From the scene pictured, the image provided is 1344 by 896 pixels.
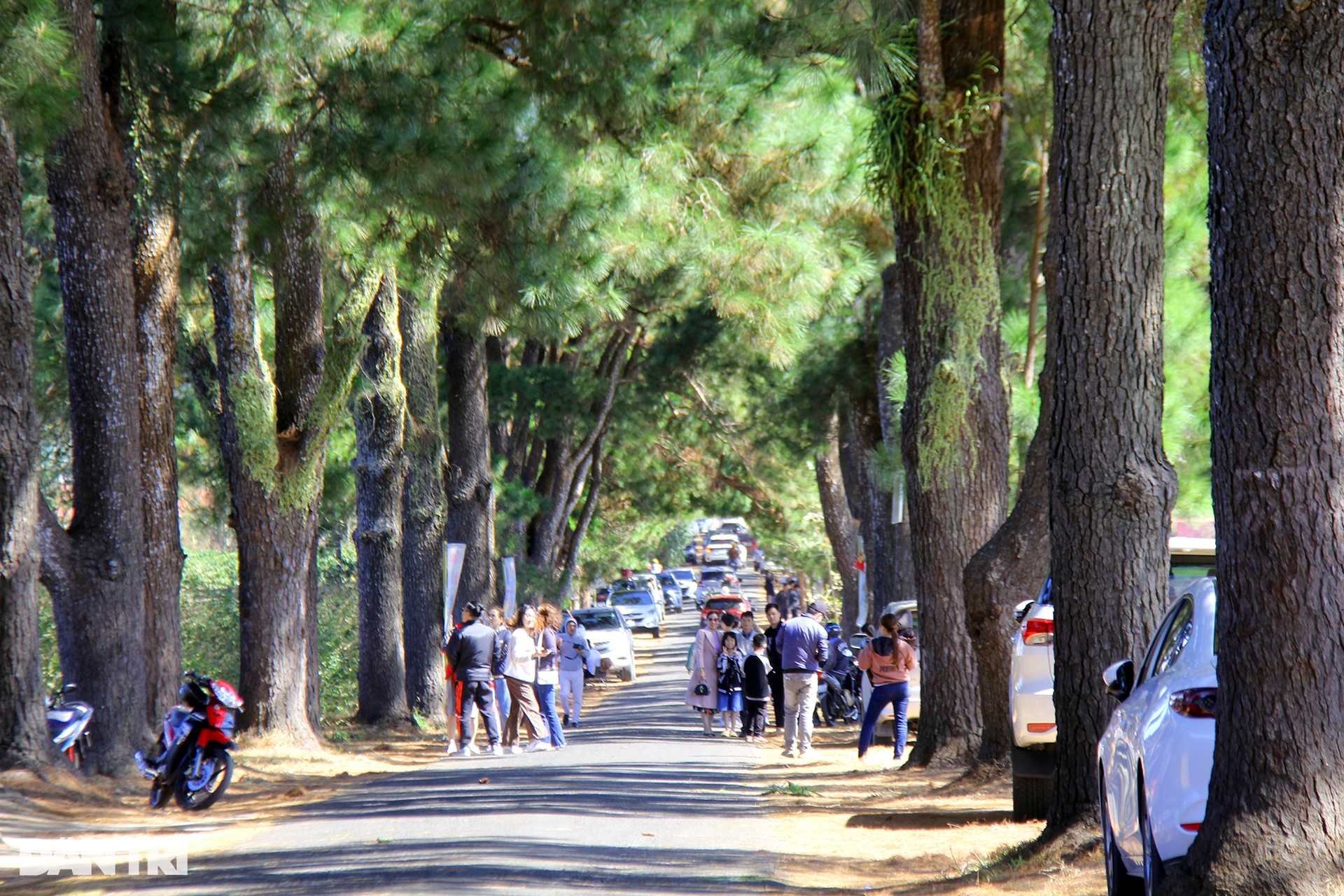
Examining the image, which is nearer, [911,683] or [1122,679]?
[1122,679]

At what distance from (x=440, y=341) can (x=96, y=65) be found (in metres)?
13.3

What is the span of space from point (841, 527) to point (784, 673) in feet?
55.9

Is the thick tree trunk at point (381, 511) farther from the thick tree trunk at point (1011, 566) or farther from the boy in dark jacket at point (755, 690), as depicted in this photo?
the thick tree trunk at point (1011, 566)

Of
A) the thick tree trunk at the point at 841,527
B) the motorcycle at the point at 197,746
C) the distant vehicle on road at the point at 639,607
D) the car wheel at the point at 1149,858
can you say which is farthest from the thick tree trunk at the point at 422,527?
the distant vehicle on road at the point at 639,607

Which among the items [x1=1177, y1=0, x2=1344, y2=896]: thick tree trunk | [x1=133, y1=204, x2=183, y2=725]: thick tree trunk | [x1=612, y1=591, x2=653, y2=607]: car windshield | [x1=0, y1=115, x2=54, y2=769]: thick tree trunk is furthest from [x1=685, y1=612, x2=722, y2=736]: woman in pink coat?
[x1=612, y1=591, x2=653, y2=607]: car windshield

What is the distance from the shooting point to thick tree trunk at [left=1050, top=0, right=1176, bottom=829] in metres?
7.84

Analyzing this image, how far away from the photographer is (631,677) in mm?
32125

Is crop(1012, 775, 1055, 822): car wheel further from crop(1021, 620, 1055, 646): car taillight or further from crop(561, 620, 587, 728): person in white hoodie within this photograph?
crop(561, 620, 587, 728): person in white hoodie

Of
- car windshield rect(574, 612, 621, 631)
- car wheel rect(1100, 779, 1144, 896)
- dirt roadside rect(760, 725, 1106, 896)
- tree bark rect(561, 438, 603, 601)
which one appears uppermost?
tree bark rect(561, 438, 603, 601)

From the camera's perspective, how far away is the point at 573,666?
20281mm

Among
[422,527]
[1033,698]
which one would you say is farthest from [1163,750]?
[422,527]

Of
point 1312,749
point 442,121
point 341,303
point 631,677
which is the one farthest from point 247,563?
point 631,677

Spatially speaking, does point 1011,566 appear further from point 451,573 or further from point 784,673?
point 451,573

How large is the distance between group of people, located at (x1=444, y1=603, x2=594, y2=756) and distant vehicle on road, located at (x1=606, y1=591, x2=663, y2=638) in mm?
30956
